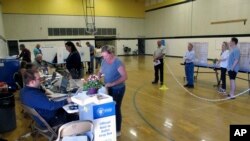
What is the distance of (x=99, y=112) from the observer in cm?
260

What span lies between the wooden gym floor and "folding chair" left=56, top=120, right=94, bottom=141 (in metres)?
1.41

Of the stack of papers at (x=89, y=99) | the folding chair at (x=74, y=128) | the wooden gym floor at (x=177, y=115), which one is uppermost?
the stack of papers at (x=89, y=99)

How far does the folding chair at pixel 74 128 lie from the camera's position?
2.09 m

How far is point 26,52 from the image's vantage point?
9.24m

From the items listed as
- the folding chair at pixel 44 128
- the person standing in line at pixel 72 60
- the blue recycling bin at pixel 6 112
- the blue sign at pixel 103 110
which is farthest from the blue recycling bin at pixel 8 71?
the blue sign at pixel 103 110

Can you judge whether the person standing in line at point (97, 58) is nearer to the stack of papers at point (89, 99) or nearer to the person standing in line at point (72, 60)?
the person standing in line at point (72, 60)

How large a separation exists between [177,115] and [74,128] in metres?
2.87

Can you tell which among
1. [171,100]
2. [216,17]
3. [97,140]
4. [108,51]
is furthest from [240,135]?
[216,17]

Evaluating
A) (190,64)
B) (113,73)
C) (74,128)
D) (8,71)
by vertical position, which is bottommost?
(74,128)

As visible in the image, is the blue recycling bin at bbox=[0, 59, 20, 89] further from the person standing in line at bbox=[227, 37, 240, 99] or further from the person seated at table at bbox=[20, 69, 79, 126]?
the person standing in line at bbox=[227, 37, 240, 99]

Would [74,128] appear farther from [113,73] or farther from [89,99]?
[113,73]

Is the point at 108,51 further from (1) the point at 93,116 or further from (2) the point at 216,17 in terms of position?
(2) the point at 216,17

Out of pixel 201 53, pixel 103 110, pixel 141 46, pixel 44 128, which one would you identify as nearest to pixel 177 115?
pixel 103 110

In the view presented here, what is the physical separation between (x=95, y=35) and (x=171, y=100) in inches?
597
